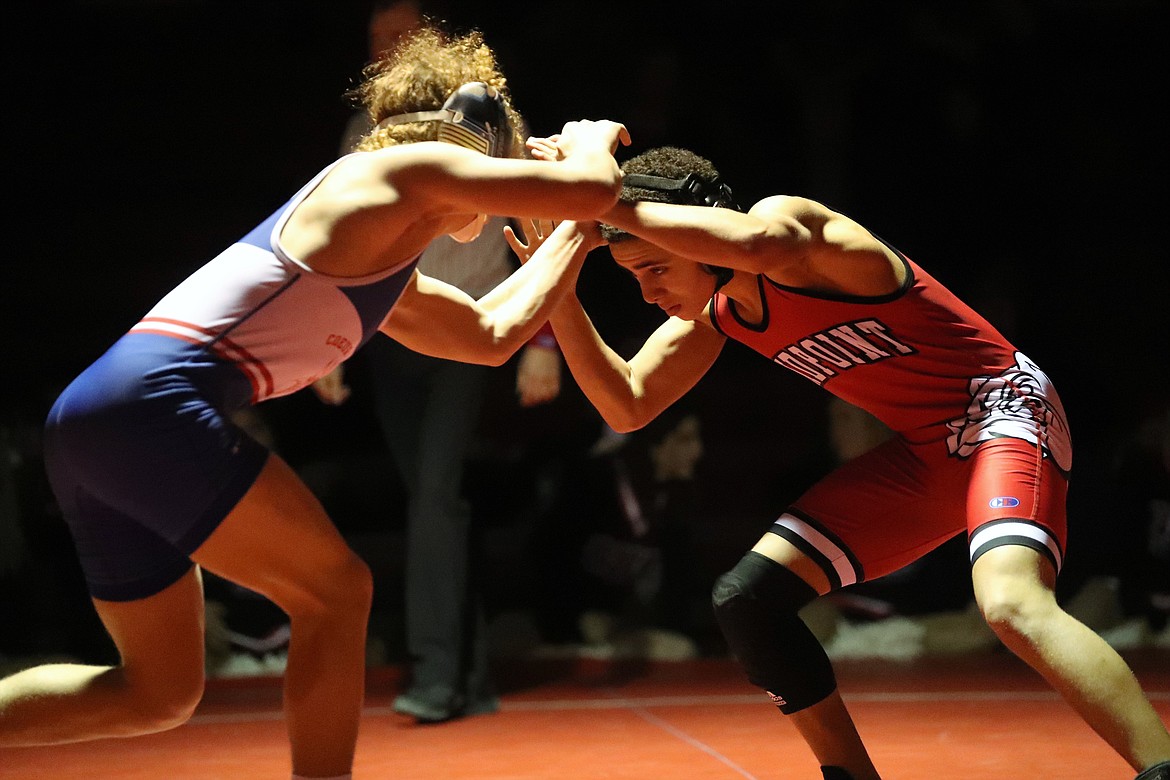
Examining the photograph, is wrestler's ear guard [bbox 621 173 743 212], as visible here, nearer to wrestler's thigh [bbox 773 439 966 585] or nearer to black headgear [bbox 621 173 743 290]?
black headgear [bbox 621 173 743 290]

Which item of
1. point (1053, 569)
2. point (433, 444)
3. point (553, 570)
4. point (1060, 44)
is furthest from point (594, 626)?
point (1060, 44)

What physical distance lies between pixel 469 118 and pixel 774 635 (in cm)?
112

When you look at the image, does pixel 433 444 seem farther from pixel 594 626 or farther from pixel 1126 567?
pixel 1126 567

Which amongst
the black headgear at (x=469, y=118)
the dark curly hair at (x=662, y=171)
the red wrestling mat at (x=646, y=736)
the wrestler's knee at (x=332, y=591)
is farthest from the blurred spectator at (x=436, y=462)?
the wrestler's knee at (x=332, y=591)

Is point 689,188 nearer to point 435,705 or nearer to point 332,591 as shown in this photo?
point 332,591

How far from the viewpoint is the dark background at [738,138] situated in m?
6.44

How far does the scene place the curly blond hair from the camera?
7.82 feet

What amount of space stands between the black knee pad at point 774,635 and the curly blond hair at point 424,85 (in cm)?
93

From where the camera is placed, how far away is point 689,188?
2.63m

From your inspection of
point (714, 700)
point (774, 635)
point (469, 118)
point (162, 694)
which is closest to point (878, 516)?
point (774, 635)

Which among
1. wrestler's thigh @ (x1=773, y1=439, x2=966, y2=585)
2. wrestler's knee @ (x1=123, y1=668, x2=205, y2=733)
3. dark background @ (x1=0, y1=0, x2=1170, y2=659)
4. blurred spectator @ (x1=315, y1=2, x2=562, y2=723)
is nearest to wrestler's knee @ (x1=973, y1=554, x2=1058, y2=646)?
wrestler's thigh @ (x1=773, y1=439, x2=966, y2=585)

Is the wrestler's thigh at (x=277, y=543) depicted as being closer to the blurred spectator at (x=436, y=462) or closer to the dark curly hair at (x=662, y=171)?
the dark curly hair at (x=662, y=171)

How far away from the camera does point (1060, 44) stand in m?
7.57

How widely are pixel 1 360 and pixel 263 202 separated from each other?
1456mm
